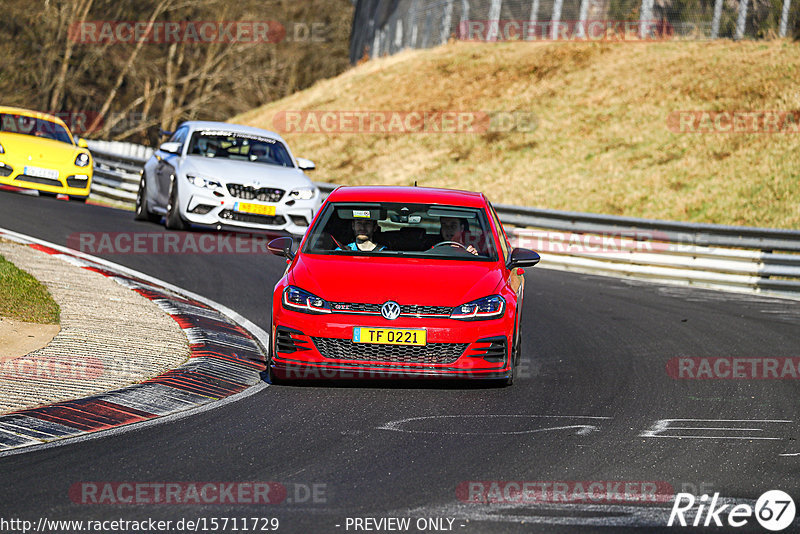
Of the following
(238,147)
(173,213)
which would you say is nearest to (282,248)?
(173,213)

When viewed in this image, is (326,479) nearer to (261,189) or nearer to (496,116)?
(261,189)

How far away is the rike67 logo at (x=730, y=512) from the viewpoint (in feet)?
17.6

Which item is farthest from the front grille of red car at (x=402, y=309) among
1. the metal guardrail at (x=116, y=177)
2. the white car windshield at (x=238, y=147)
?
the metal guardrail at (x=116, y=177)

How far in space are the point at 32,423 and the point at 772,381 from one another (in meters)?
5.98

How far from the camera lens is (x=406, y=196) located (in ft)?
32.0

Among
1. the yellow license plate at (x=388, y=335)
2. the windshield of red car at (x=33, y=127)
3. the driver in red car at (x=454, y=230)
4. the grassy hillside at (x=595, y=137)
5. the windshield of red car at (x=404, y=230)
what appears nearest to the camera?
the yellow license plate at (x=388, y=335)

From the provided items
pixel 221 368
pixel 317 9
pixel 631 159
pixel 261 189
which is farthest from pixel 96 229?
pixel 317 9

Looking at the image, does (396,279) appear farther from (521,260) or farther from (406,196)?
(406,196)

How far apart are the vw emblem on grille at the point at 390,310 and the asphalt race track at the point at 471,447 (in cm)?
59

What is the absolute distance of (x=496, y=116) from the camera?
37.5 meters

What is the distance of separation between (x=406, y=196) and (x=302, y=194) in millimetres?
7679

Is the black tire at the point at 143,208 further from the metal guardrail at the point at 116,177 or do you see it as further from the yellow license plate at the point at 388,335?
the yellow license plate at the point at 388,335

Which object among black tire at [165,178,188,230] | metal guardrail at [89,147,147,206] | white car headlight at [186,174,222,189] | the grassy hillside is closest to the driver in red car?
white car headlight at [186,174,222,189]

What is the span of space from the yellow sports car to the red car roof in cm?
1211
